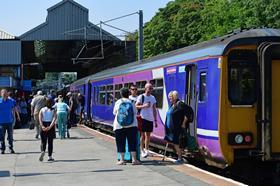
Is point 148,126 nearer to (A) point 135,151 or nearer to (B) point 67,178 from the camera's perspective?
(A) point 135,151

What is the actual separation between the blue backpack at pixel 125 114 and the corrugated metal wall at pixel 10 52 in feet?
118

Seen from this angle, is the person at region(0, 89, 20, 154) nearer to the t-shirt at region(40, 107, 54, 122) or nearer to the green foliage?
the t-shirt at region(40, 107, 54, 122)

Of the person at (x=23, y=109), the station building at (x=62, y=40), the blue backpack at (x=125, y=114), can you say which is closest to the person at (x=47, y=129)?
the blue backpack at (x=125, y=114)

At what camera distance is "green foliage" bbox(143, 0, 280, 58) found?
3725cm

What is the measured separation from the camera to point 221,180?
10.5 metres

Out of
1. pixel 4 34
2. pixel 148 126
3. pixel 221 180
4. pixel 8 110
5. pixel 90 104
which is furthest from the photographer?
pixel 4 34

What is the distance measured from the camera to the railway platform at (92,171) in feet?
35.1

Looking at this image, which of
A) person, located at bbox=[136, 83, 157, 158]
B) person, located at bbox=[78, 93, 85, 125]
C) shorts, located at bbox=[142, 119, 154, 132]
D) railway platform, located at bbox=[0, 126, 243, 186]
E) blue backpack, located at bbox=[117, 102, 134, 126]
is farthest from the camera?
person, located at bbox=[78, 93, 85, 125]

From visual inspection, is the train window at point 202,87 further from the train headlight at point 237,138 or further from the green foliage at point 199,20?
the green foliage at point 199,20

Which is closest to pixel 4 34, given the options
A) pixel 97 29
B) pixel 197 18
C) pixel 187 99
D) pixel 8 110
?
pixel 97 29

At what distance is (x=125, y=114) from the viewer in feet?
41.5

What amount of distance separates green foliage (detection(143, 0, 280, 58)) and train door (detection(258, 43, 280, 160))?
2470cm

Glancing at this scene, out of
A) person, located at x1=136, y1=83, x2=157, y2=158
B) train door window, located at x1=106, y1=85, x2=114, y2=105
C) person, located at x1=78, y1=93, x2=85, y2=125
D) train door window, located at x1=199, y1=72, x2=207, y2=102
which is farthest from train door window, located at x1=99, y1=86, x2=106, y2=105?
train door window, located at x1=199, y1=72, x2=207, y2=102

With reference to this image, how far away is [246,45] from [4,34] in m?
48.6
